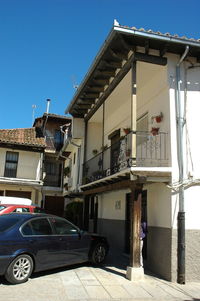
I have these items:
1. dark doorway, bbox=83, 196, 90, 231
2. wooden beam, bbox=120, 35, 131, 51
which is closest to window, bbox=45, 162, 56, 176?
dark doorway, bbox=83, 196, 90, 231

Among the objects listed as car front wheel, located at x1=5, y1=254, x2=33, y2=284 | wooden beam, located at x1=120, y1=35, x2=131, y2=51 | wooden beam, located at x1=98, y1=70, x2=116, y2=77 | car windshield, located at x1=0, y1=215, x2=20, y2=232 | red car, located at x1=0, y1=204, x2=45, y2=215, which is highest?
wooden beam, located at x1=98, y1=70, x2=116, y2=77

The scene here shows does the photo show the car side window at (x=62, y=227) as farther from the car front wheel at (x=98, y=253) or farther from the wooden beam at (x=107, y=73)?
the wooden beam at (x=107, y=73)

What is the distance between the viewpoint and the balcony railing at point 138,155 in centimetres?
826

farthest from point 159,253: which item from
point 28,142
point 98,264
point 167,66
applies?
point 28,142

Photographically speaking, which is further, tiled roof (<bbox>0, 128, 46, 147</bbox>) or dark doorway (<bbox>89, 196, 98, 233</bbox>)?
tiled roof (<bbox>0, 128, 46, 147</bbox>)

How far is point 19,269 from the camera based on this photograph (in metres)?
6.71

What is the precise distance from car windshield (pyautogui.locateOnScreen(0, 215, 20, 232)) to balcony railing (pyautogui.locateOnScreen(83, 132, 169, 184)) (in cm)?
321

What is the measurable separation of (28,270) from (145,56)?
20.9 feet

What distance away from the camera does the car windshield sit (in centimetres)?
695

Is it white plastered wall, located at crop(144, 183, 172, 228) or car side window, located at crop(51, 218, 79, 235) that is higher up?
white plastered wall, located at crop(144, 183, 172, 228)

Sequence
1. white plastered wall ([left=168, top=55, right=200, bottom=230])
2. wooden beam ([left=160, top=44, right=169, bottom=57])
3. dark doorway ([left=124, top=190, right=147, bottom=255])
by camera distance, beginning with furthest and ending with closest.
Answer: dark doorway ([left=124, top=190, right=147, bottom=255]) < wooden beam ([left=160, top=44, right=169, bottom=57]) < white plastered wall ([left=168, top=55, right=200, bottom=230])

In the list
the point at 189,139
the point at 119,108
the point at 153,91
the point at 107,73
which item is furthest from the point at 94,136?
the point at 189,139

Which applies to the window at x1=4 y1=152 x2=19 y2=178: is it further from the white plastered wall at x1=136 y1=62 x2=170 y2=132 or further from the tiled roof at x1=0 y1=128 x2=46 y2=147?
the white plastered wall at x1=136 y1=62 x2=170 y2=132

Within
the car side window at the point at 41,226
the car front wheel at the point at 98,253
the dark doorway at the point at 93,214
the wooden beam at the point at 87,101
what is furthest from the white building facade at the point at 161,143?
the dark doorway at the point at 93,214
